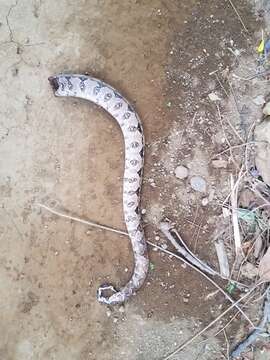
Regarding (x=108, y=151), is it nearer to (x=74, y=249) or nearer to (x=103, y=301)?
(x=74, y=249)

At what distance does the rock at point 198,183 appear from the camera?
556 cm

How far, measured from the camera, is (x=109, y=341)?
5.56 meters

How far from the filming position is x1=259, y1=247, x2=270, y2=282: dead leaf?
17.6 feet

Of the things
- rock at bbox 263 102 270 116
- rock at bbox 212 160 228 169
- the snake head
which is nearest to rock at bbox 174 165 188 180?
rock at bbox 212 160 228 169

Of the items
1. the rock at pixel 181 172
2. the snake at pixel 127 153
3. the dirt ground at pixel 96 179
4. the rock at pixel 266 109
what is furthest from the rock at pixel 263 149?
the snake at pixel 127 153

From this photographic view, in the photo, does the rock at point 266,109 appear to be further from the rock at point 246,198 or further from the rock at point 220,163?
the rock at point 246,198

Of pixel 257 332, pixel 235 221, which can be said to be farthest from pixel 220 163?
pixel 257 332

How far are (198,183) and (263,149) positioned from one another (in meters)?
0.63

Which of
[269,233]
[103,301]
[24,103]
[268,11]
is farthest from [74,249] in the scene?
[268,11]

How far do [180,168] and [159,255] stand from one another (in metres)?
0.78

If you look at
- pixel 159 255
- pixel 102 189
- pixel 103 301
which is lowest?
pixel 103 301

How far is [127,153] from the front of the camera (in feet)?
17.9

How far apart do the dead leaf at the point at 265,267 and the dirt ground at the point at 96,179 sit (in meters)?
0.43

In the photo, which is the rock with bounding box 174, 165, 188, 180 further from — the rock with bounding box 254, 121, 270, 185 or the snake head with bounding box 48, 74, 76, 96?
the snake head with bounding box 48, 74, 76, 96
